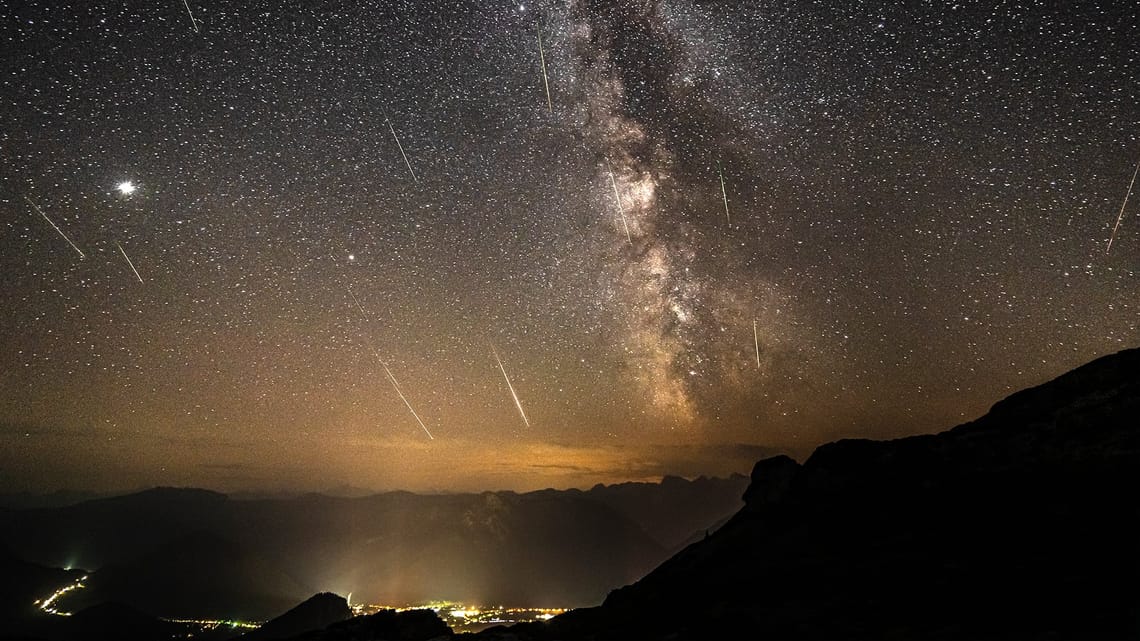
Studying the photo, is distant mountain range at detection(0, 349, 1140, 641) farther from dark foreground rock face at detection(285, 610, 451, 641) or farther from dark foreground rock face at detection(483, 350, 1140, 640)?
dark foreground rock face at detection(285, 610, 451, 641)

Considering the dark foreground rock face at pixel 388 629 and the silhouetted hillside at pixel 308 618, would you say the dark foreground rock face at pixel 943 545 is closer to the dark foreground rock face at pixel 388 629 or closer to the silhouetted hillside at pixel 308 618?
the dark foreground rock face at pixel 388 629

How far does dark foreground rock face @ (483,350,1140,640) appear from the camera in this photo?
20.3 metres

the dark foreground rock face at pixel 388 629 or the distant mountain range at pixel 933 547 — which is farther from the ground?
the distant mountain range at pixel 933 547

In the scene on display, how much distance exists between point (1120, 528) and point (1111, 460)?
9.38 metres

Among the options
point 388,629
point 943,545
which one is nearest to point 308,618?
point 388,629

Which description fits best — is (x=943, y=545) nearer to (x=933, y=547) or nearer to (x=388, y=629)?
(x=933, y=547)

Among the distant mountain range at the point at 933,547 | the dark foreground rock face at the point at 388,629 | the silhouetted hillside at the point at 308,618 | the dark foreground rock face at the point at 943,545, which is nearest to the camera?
the dark foreground rock face at the point at 943,545

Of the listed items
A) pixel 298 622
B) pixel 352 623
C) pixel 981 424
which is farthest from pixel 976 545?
pixel 298 622

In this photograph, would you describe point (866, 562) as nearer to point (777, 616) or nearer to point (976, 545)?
point (976, 545)

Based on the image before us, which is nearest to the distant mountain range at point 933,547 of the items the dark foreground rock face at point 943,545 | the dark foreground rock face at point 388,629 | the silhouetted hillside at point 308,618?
the dark foreground rock face at point 943,545

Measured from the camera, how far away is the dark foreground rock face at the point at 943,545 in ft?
66.5

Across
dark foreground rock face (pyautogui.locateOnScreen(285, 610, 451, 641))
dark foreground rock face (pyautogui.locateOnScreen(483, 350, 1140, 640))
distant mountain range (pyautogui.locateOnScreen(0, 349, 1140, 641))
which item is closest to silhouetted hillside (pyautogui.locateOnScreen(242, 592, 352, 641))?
dark foreground rock face (pyautogui.locateOnScreen(285, 610, 451, 641))

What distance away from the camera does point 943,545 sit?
2839 cm

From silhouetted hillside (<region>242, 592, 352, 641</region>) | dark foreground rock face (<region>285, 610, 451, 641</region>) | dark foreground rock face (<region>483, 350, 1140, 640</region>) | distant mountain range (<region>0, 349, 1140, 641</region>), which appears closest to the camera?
dark foreground rock face (<region>483, 350, 1140, 640</region>)
